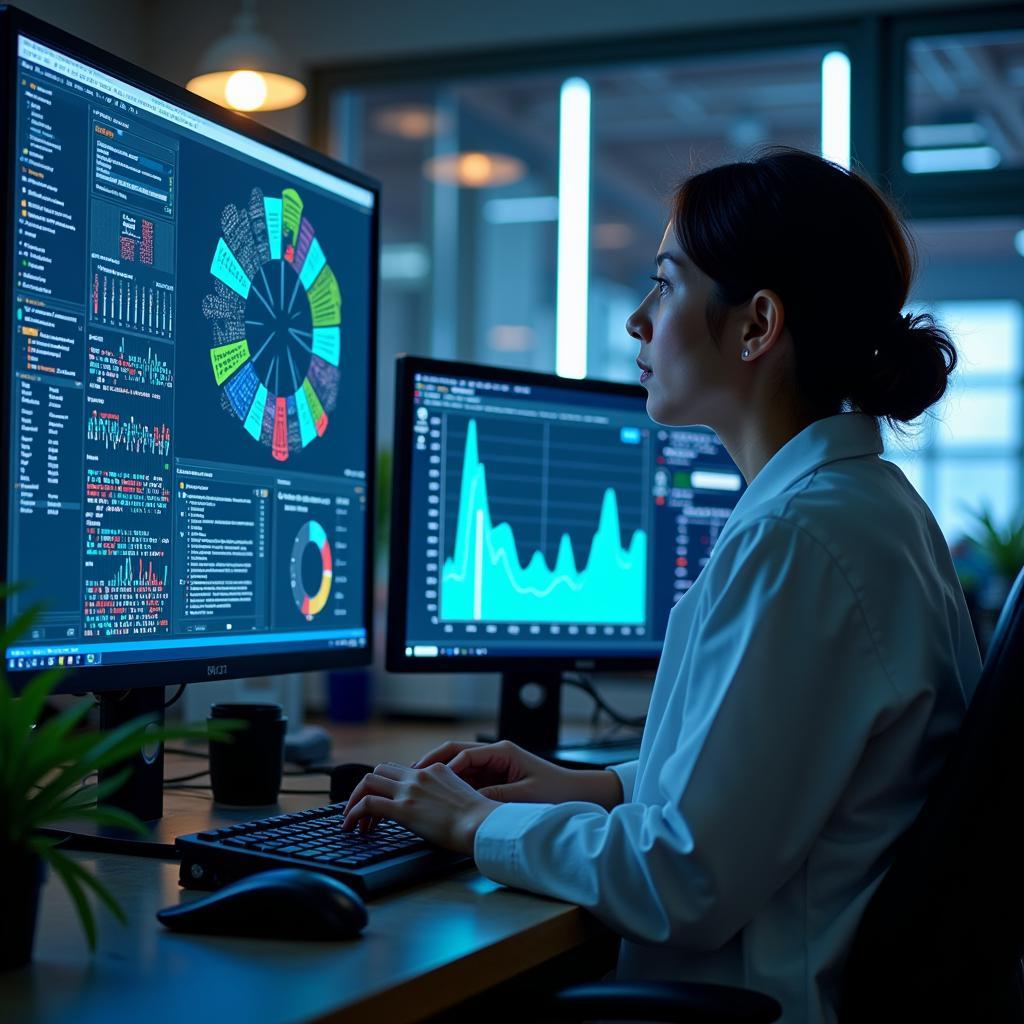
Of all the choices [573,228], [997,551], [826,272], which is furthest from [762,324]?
[573,228]

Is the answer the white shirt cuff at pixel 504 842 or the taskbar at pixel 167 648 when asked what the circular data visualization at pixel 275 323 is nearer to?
the taskbar at pixel 167 648

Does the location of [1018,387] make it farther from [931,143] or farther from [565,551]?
[565,551]

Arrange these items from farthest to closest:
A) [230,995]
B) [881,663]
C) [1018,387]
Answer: [1018,387] < [881,663] < [230,995]

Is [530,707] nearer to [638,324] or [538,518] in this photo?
[538,518]

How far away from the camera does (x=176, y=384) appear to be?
4.24ft

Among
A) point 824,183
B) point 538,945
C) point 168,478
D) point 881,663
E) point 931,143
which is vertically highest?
point 931,143

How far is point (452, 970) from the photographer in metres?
0.86

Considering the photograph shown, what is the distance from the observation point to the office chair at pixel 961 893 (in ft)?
3.14

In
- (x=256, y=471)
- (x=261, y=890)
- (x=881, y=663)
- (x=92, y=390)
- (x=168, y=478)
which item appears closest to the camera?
(x=261, y=890)

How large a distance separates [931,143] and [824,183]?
7.12ft

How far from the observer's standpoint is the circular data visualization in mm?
1374

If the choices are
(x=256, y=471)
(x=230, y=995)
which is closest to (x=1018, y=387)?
(x=256, y=471)

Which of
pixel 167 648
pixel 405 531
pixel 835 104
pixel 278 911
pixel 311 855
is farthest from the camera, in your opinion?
pixel 835 104

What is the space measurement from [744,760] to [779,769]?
29 millimetres
